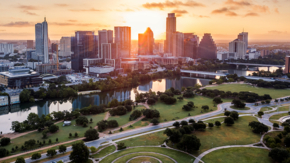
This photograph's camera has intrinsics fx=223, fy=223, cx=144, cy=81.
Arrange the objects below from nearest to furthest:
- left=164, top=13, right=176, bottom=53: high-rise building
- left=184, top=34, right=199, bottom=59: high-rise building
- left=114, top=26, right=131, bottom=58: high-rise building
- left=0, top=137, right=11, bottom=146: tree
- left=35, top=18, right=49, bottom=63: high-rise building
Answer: left=0, top=137, right=11, bottom=146: tree
left=35, top=18, right=49, bottom=63: high-rise building
left=114, top=26, right=131, bottom=58: high-rise building
left=184, top=34, right=199, bottom=59: high-rise building
left=164, top=13, right=176, bottom=53: high-rise building

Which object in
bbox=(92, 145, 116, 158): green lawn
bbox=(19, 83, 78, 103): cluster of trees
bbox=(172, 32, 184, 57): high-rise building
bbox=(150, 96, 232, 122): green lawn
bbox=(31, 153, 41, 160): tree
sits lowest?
bbox=(92, 145, 116, 158): green lawn

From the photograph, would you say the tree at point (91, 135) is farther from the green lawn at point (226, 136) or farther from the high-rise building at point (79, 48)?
the high-rise building at point (79, 48)

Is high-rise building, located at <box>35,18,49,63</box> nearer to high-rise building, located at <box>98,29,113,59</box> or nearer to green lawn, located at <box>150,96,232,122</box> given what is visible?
high-rise building, located at <box>98,29,113,59</box>

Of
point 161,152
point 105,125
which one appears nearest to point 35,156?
point 105,125

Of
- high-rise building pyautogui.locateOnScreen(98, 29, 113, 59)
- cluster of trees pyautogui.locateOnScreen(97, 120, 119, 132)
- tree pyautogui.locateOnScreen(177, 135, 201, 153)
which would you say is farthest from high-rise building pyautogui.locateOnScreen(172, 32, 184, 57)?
tree pyautogui.locateOnScreen(177, 135, 201, 153)

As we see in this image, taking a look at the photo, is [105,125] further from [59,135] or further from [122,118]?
[59,135]

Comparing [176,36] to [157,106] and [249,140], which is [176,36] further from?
[249,140]
